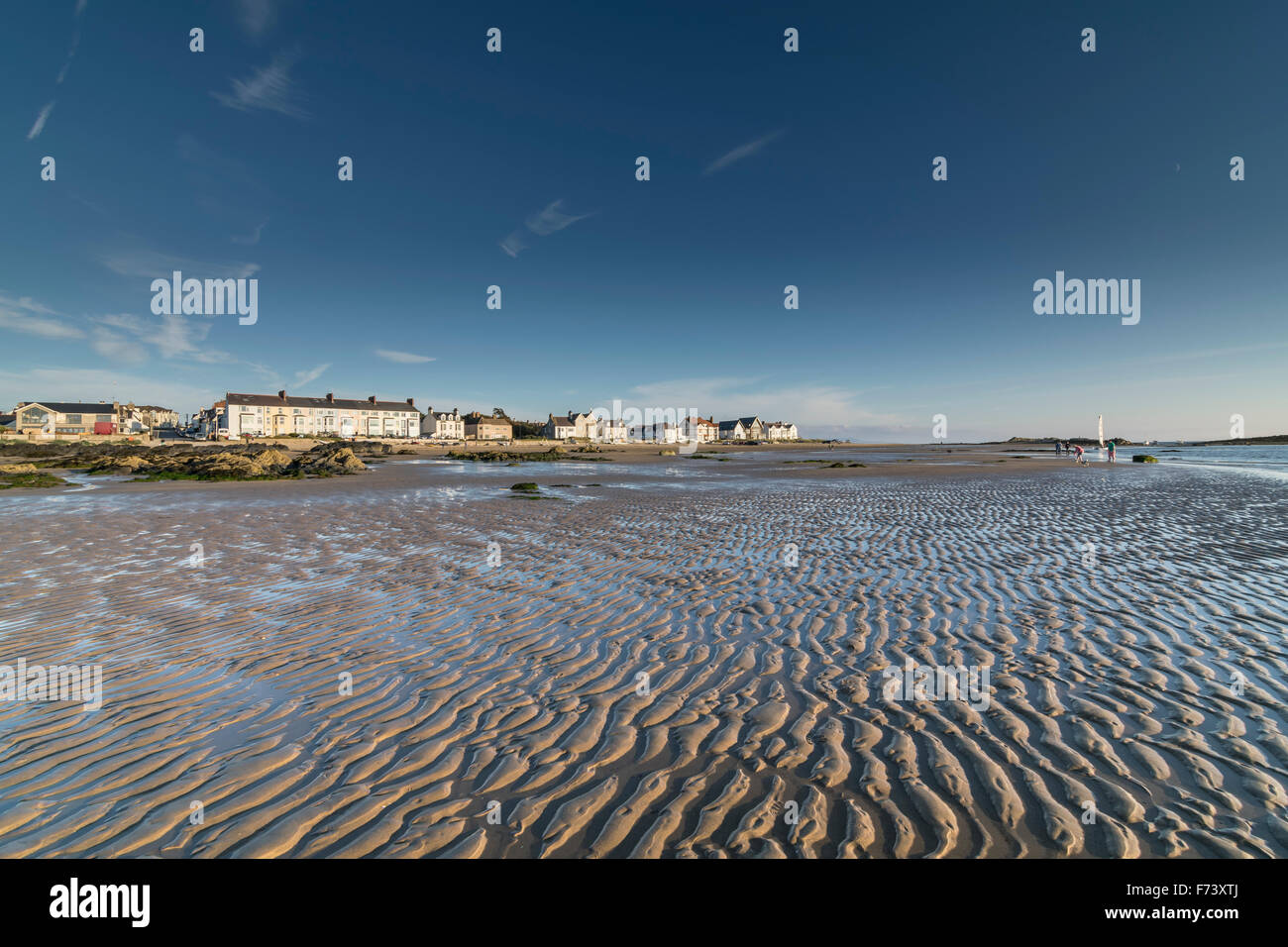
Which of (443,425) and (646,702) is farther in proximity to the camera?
(443,425)

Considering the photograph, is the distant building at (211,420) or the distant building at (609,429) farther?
the distant building at (609,429)

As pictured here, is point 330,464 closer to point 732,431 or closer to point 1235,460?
point 1235,460

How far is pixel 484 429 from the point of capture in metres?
133

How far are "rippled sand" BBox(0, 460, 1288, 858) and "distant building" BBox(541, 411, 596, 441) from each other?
127550 mm

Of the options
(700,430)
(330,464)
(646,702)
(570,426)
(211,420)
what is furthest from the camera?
(700,430)

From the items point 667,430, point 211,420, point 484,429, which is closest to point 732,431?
point 667,430

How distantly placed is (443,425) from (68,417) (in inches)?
2716

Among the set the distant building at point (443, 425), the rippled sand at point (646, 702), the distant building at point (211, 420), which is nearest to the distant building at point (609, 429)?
the distant building at point (443, 425)

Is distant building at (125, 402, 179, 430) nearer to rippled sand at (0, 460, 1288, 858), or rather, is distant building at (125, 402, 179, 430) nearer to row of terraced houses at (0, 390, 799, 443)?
row of terraced houses at (0, 390, 799, 443)

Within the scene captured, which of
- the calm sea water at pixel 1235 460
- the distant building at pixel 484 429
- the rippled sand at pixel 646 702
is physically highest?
the distant building at pixel 484 429

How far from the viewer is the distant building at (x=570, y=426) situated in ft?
455

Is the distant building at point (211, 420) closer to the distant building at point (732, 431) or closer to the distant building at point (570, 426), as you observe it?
the distant building at point (570, 426)

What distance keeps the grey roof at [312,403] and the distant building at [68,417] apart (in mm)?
25144
